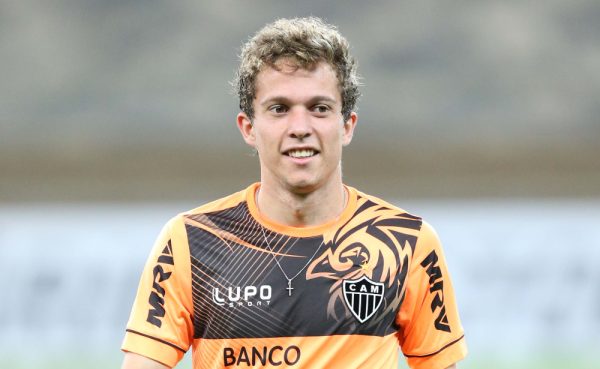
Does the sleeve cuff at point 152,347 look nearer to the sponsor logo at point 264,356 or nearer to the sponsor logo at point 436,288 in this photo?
the sponsor logo at point 264,356

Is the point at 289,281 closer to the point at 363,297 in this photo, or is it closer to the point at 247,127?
the point at 363,297

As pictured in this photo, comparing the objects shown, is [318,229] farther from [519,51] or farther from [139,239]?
[519,51]

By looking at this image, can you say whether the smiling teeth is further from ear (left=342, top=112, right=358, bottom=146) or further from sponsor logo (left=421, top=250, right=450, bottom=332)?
sponsor logo (left=421, top=250, right=450, bottom=332)

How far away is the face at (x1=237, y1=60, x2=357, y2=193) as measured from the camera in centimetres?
350

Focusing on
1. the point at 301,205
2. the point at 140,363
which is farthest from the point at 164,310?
the point at 301,205

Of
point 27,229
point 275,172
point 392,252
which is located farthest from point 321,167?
point 27,229

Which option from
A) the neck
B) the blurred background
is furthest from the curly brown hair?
the blurred background

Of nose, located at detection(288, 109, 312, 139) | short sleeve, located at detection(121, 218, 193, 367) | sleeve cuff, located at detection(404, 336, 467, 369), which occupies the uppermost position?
nose, located at detection(288, 109, 312, 139)

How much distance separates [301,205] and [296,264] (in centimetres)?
19

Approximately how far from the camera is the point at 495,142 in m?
12.3

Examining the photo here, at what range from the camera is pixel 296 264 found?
11.9 ft

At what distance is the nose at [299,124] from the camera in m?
3.47

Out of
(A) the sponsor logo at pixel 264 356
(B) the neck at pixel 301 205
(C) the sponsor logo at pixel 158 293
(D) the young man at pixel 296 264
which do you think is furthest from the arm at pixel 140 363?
(B) the neck at pixel 301 205

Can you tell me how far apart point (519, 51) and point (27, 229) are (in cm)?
642
